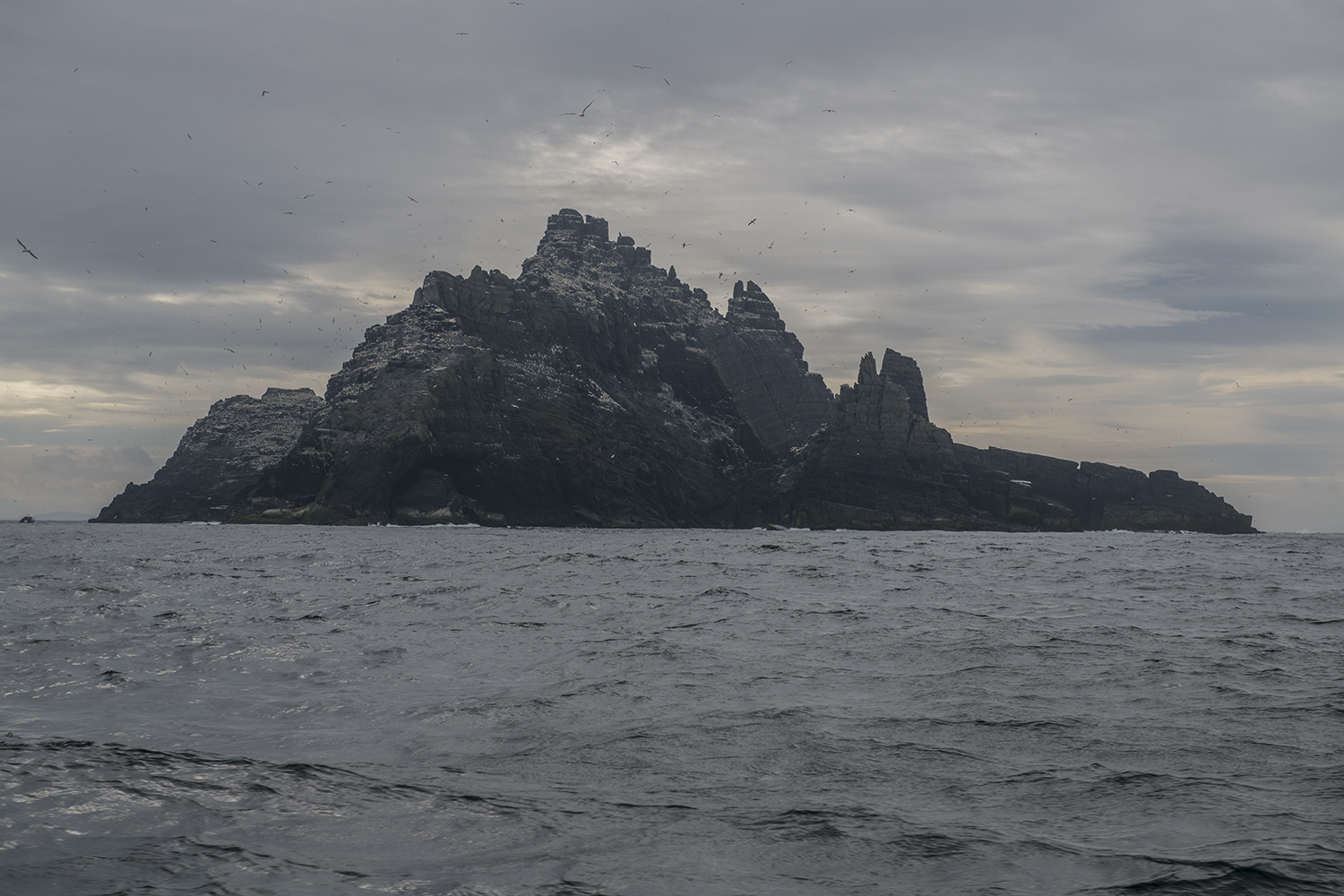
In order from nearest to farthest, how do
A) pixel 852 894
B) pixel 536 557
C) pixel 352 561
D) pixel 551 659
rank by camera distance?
pixel 852 894
pixel 551 659
pixel 352 561
pixel 536 557

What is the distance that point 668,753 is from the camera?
12.2 meters

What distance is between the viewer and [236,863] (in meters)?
7.85

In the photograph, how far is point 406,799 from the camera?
9.84 meters

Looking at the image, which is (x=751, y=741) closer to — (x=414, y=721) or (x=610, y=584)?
(x=414, y=721)

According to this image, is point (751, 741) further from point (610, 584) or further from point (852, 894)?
point (610, 584)

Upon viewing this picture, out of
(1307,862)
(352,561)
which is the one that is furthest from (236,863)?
(352,561)

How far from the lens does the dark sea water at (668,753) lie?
26.2 ft

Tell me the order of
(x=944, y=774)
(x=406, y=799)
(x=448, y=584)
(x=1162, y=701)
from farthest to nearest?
(x=448, y=584) → (x=1162, y=701) → (x=944, y=774) → (x=406, y=799)

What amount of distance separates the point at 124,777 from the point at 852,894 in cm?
840

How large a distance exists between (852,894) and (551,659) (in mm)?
12834

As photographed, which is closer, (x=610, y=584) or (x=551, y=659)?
(x=551, y=659)

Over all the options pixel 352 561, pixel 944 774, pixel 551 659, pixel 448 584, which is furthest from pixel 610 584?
pixel 944 774

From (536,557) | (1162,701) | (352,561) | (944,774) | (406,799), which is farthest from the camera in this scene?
(536,557)

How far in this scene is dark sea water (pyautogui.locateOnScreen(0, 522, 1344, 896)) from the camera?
7.97 metres
